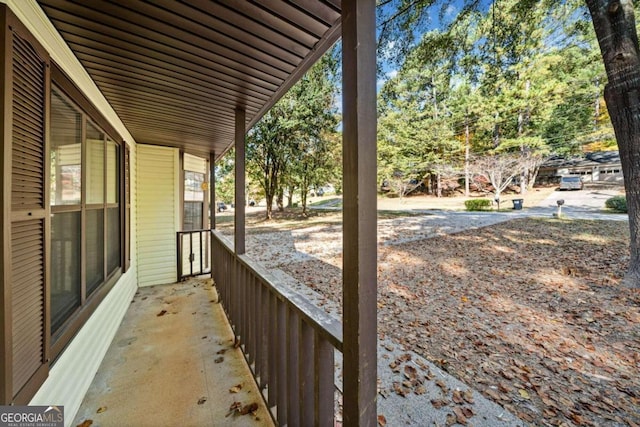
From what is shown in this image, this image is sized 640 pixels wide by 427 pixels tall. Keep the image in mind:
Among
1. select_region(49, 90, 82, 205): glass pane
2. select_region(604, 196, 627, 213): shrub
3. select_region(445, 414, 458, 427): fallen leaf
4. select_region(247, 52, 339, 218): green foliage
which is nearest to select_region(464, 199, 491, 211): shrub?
select_region(604, 196, 627, 213): shrub

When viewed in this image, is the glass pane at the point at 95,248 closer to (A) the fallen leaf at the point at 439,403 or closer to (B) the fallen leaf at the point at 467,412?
(A) the fallen leaf at the point at 439,403

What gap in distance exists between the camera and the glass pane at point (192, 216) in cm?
512

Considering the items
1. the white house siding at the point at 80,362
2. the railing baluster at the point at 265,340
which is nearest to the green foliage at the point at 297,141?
the white house siding at the point at 80,362

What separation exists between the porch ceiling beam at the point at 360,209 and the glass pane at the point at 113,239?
9.98 ft

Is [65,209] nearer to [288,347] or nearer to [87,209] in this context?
[87,209]

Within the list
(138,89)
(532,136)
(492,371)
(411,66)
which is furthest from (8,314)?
(532,136)

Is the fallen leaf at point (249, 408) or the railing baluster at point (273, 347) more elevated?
the railing baluster at point (273, 347)

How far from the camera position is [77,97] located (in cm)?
196

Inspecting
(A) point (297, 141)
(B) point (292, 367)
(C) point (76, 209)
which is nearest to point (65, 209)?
(C) point (76, 209)

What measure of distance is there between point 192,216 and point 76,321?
3.62m

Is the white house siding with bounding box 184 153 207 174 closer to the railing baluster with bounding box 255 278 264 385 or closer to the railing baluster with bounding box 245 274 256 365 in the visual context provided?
the railing baluster with bounding box 245 274 256 365

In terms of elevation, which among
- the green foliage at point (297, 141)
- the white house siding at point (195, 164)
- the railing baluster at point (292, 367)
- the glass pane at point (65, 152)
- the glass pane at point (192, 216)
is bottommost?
the railing baluster at point (292, 367)

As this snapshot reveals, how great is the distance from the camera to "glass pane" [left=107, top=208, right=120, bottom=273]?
2.89 metres

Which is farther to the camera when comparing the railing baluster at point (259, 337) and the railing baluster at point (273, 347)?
the railing baluster at point (259, 337)
